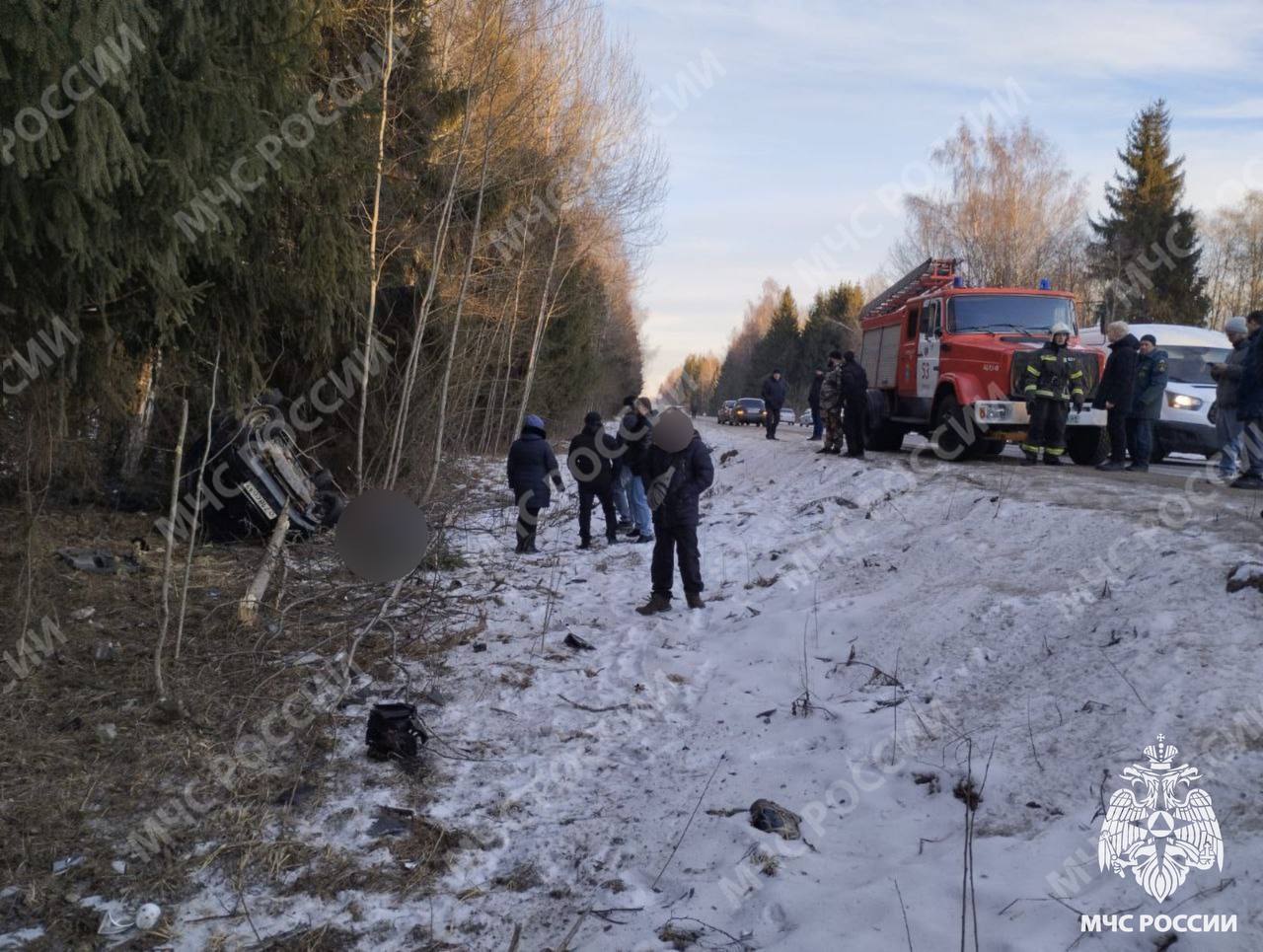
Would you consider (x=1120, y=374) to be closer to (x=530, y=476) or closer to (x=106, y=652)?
(x=530, y=476)

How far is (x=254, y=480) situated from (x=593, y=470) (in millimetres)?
3963

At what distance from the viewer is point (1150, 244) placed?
125ft

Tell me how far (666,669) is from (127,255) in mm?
4304

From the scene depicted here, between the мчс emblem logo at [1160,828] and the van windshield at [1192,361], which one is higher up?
the van windshield at [1192,361]

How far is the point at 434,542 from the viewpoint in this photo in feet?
30.8

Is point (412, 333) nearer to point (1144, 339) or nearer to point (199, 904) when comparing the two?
point (1144, 339)

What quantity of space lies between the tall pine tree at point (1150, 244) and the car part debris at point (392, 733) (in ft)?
124

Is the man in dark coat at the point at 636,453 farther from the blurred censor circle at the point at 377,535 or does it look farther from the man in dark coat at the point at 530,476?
→ the blurred censor circle at the point at 377,535

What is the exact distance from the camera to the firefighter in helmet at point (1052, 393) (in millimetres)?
11000

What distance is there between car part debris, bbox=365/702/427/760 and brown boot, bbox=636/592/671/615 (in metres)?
3.17

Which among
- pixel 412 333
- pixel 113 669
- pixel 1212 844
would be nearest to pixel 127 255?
pixel 113 669

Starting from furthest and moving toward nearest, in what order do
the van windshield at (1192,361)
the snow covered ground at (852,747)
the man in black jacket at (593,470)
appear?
the van windshield at (1192,361), the man in black jacket at (593,470), the snow covered ground at (852,747)

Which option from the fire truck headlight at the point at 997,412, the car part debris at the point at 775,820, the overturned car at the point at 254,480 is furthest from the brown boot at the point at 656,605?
the fire truck headlight at the point at 997,412

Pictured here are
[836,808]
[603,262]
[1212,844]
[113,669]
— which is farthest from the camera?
[603,262]
